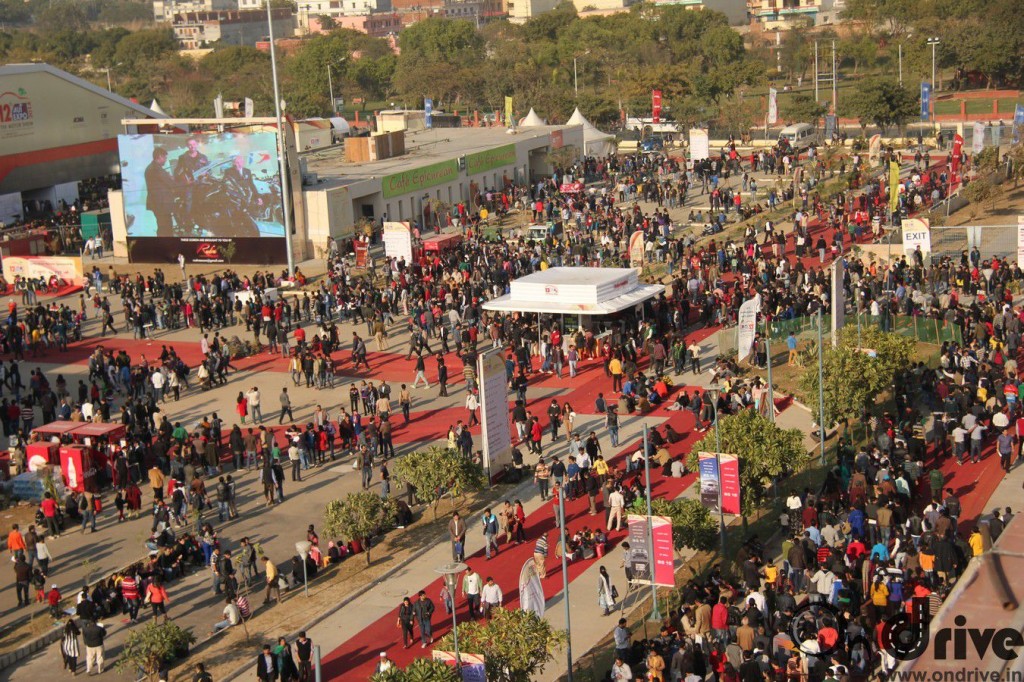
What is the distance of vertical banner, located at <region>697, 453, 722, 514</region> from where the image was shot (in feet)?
76.5

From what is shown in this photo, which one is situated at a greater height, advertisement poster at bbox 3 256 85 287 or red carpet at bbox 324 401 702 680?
advertisement poster at bbox 3 256 85 287

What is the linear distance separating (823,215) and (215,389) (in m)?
26.0

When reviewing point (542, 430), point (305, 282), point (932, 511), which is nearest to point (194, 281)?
point (305, 282)

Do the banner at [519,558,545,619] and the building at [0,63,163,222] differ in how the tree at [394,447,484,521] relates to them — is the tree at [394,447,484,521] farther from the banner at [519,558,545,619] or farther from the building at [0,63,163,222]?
the building at [0,63,163,222]

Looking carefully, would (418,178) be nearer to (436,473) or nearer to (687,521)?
(436,473)

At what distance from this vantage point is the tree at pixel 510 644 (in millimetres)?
18109

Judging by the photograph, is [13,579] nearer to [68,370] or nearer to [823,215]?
[68,370]

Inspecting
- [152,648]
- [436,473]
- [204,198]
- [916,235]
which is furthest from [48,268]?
[152,648]

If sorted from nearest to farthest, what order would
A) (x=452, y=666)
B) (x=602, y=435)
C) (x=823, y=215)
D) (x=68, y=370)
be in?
(x=452, y=666)
(x=602, y=435)
(x=68, y=370)
(x=823, y=215)

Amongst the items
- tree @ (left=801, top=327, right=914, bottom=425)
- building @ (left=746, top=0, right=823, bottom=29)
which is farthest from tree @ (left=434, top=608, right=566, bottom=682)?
building @ (left=746, top=0, right=823, bottom=29)

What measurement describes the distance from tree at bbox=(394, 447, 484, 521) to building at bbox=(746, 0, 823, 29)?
14746 cm

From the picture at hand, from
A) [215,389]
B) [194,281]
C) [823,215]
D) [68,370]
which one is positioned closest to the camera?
[215,389]

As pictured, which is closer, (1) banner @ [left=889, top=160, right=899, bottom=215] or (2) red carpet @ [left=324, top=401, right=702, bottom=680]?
(2) red carpet @ [left=324, top=401, right=702, bottom=680]

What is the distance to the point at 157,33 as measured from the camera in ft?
461
